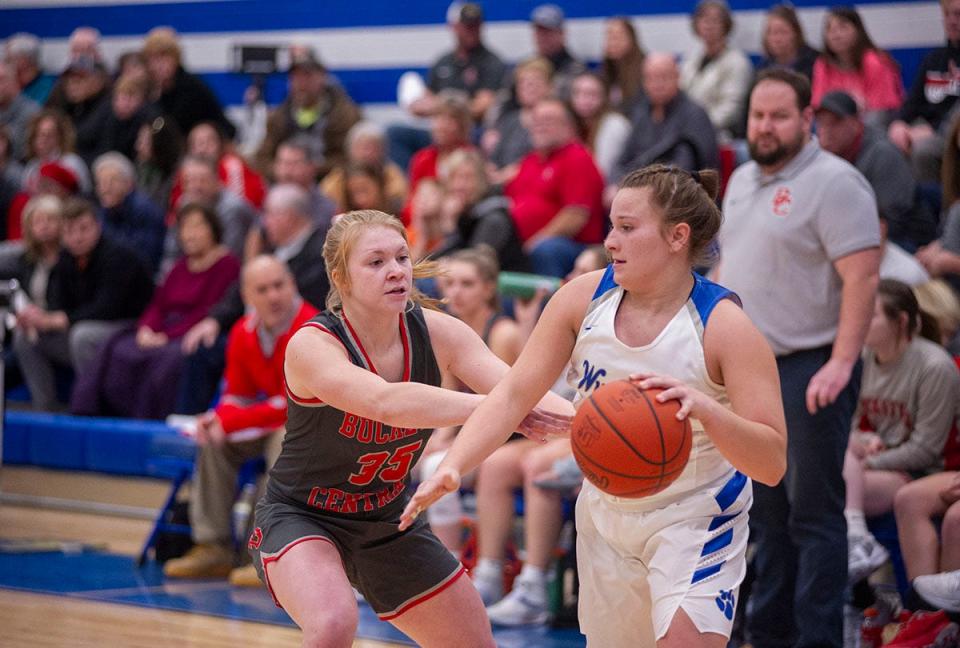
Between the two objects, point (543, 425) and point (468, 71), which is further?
point (468, 71)

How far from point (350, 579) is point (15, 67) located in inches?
395

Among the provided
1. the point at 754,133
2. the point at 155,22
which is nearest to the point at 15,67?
the point at 155,22

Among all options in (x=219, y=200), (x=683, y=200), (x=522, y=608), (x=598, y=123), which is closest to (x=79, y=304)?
(x=219, y=200)

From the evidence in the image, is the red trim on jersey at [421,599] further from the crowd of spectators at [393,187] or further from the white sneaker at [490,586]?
the white sneaker at [490,586]

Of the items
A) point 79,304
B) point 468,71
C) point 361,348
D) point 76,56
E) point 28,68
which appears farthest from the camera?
→ point 28,68

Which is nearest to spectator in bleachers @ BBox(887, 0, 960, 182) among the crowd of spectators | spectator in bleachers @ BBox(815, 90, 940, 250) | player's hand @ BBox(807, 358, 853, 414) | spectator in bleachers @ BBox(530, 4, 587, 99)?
the crowd of spectators

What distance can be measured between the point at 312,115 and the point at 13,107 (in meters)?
3.10

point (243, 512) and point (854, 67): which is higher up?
point (854, 67)

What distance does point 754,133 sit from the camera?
16.5 ft

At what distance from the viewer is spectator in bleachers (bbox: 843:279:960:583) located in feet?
18.0

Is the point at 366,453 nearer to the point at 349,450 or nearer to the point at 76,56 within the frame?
the point at 349,450

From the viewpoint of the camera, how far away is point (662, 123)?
26.9 ft

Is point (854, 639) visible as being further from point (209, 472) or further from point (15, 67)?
point (15, 67)

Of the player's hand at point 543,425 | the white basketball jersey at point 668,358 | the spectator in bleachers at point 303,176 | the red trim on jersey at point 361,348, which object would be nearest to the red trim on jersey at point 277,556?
the red trim on jersey at point 361,348
